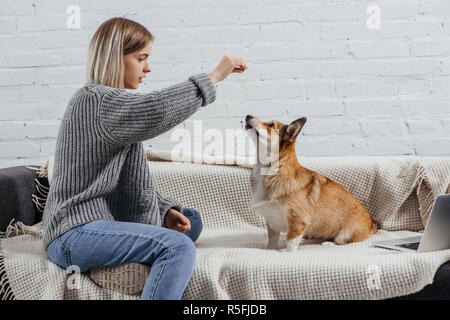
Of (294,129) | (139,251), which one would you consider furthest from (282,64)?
(139,251)

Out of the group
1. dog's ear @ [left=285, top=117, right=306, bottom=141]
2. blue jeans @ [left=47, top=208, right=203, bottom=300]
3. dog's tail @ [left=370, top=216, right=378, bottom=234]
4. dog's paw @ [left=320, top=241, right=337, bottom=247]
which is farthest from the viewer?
dog's tail @ [left=370, top=216, right=378, bottom=234]

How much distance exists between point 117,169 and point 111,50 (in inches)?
13.0

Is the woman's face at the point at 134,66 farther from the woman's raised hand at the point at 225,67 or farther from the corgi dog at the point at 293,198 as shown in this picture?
the corgi dog at the point at 293,198

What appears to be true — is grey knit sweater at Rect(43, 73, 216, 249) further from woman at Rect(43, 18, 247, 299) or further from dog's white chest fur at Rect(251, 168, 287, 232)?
dog's white chest fur at Rect(251, 168, 287, 232)

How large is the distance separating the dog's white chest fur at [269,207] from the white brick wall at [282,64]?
1.85 feet

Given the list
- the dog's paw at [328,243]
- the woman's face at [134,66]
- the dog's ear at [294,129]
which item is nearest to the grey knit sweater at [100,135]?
the woman's face at [134,66]

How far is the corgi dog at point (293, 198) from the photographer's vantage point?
151 centimetres

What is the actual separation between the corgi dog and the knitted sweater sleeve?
1.04 feet

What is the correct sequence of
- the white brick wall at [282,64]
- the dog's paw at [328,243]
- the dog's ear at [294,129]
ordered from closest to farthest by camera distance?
the dog's ear at [294,129] → the dog's paw at [328,243] → the white brick wall at [282,64]

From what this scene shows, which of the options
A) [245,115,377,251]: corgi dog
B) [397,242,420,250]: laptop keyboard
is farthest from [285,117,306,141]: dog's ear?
[397,242,420,250]: laptop keyboard

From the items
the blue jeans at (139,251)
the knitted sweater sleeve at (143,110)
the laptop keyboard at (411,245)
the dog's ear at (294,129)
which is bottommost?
the laptop keyboard at (411,245)

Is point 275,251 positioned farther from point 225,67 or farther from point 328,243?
point 225,67

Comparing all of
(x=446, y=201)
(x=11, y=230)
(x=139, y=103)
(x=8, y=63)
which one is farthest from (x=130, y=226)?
(x=8, y=63)

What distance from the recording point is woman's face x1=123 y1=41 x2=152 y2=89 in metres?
1.37
